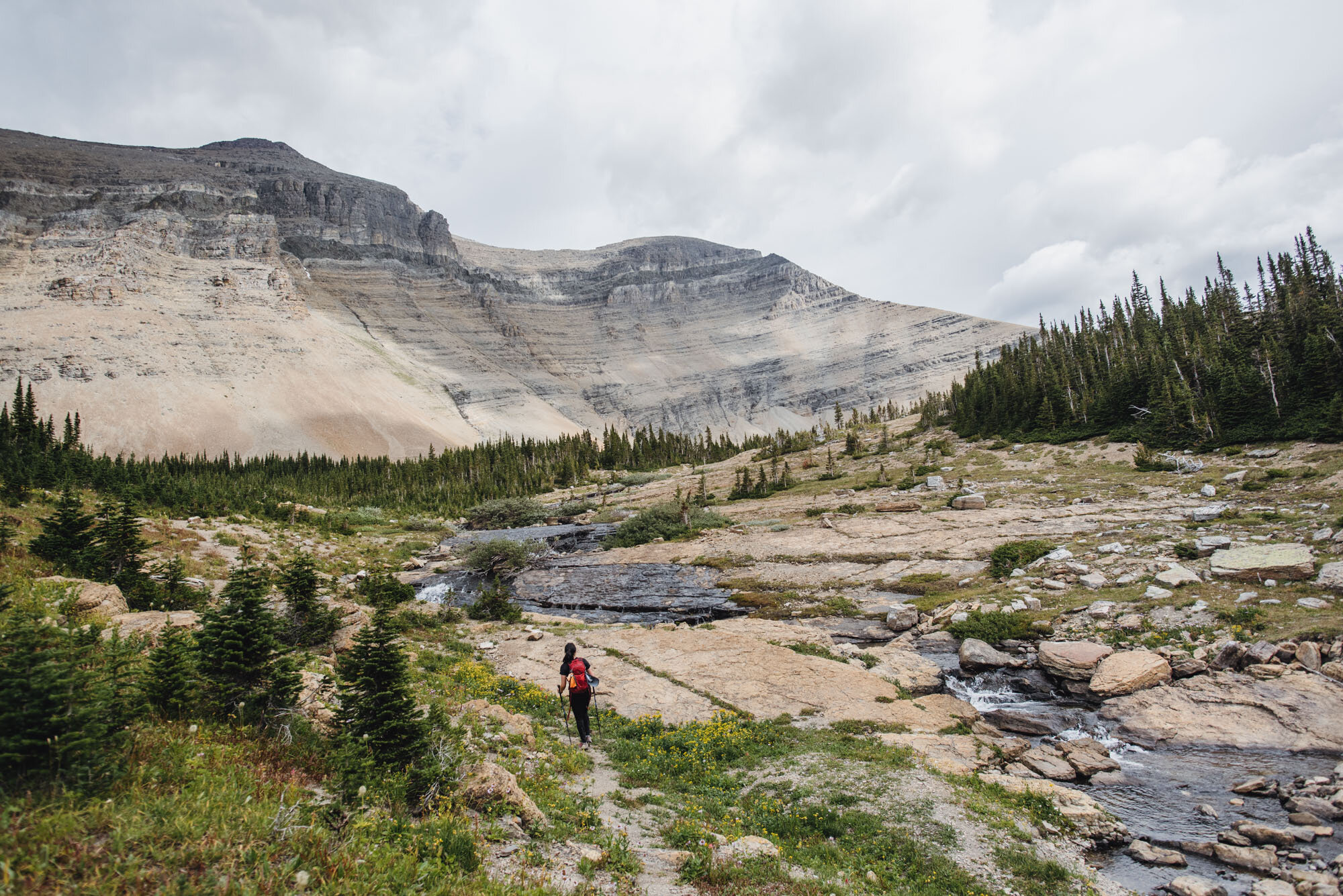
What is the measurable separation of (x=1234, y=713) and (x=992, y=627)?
22.7 ft

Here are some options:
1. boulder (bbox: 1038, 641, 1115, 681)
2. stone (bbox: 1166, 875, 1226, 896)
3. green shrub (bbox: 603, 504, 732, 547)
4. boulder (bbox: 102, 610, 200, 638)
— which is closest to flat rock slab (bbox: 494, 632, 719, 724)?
boulder (bbox: 102, 610, 200, 638)

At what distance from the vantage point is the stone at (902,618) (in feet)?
72.3

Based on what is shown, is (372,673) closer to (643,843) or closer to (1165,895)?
(643,843)

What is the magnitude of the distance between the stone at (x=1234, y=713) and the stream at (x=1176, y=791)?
0.26 m

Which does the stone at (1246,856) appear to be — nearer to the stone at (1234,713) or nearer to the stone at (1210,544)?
the stone at (1234,713)

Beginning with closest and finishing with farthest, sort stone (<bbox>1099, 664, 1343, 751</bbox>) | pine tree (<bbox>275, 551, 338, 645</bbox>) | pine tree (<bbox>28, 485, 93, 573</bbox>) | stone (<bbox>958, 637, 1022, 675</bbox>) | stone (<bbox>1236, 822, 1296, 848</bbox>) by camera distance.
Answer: stone (<bbox>1236, 822, 1296, 848</bbox>) → stone (<bbox>1099, 664, 1343, 751</bbox>) → pine tree (<bbox>28, 485, 93, 573</bbox>) → pine tree (<bbox>275, 551, 338, 645</bbox>) → stone (<bbox>958, 637, 1022, 675</bbox>)

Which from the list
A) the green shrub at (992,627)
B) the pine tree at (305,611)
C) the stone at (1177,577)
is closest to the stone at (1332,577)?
the stone at (1177,577)

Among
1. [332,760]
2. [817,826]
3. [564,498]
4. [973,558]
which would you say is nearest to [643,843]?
[817,826]

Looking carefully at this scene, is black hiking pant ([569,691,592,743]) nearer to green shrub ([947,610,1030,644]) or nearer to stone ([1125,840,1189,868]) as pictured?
stone ([1125,840,1189,868])

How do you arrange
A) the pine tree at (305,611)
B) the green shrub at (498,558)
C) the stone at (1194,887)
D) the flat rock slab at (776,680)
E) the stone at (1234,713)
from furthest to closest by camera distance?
the green shrub at (498,558) → the pine tree at (305,611) → the flat rock slab at (776,680) → the stone at (1234,713) → the stone at (1194,887)

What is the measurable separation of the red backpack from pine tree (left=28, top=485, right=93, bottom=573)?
1277cm

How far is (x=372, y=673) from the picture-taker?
26.6 ft

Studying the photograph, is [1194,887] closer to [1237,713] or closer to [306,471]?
[1237,713]

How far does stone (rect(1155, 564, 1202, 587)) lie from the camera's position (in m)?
19.0
